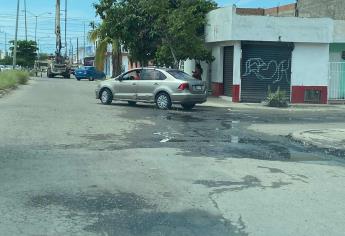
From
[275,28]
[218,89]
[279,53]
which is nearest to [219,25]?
[275,28]

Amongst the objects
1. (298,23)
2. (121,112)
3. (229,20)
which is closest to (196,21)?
(229,20)

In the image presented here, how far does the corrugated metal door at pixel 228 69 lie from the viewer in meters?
28.1

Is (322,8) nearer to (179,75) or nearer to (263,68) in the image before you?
(263,68)

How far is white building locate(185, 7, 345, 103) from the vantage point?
26594 millimetres

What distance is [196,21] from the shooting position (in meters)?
28.8

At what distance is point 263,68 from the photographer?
27.2m

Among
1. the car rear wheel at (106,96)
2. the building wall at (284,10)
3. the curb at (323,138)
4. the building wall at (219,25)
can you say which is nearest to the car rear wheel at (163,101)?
the car rear wheel at (106,96)

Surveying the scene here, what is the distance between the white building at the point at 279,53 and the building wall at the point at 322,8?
4064 mm

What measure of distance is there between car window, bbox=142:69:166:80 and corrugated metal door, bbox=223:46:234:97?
6.57 meters

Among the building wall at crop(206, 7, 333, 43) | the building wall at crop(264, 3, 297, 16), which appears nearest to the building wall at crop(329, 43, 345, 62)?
the building wall at crop(206, 7, 333, 43)

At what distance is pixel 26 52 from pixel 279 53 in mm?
72337

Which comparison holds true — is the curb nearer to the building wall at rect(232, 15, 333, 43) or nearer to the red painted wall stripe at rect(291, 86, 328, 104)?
the building wall at rect(232, 15, 333, 43)

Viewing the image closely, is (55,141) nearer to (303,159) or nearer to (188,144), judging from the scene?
(188,144)

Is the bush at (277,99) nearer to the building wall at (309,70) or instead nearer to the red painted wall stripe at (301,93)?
the red painted wall stripe at (301,93)
